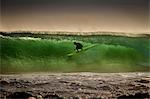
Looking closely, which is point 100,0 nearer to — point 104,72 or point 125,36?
point 125,36

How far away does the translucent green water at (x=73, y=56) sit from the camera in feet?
4.33

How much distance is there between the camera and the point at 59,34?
53.3 inches

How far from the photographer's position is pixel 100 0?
4.62ft

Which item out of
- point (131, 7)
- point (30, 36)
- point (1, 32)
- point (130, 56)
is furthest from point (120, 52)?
point (1, 32)

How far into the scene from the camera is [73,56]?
52.9 inches

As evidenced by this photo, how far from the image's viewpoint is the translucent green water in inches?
52.0

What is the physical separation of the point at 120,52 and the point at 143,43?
137mm

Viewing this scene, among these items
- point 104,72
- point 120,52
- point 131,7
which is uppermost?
point 131,7

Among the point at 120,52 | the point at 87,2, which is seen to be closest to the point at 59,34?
the point at 87,2

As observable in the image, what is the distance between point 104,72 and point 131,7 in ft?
1.30

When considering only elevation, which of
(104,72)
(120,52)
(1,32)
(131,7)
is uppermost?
(131,7)

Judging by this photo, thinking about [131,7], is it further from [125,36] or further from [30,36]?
[30,36]

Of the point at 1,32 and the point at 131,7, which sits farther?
the point at 131,7

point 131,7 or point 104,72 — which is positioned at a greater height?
point 131,7
